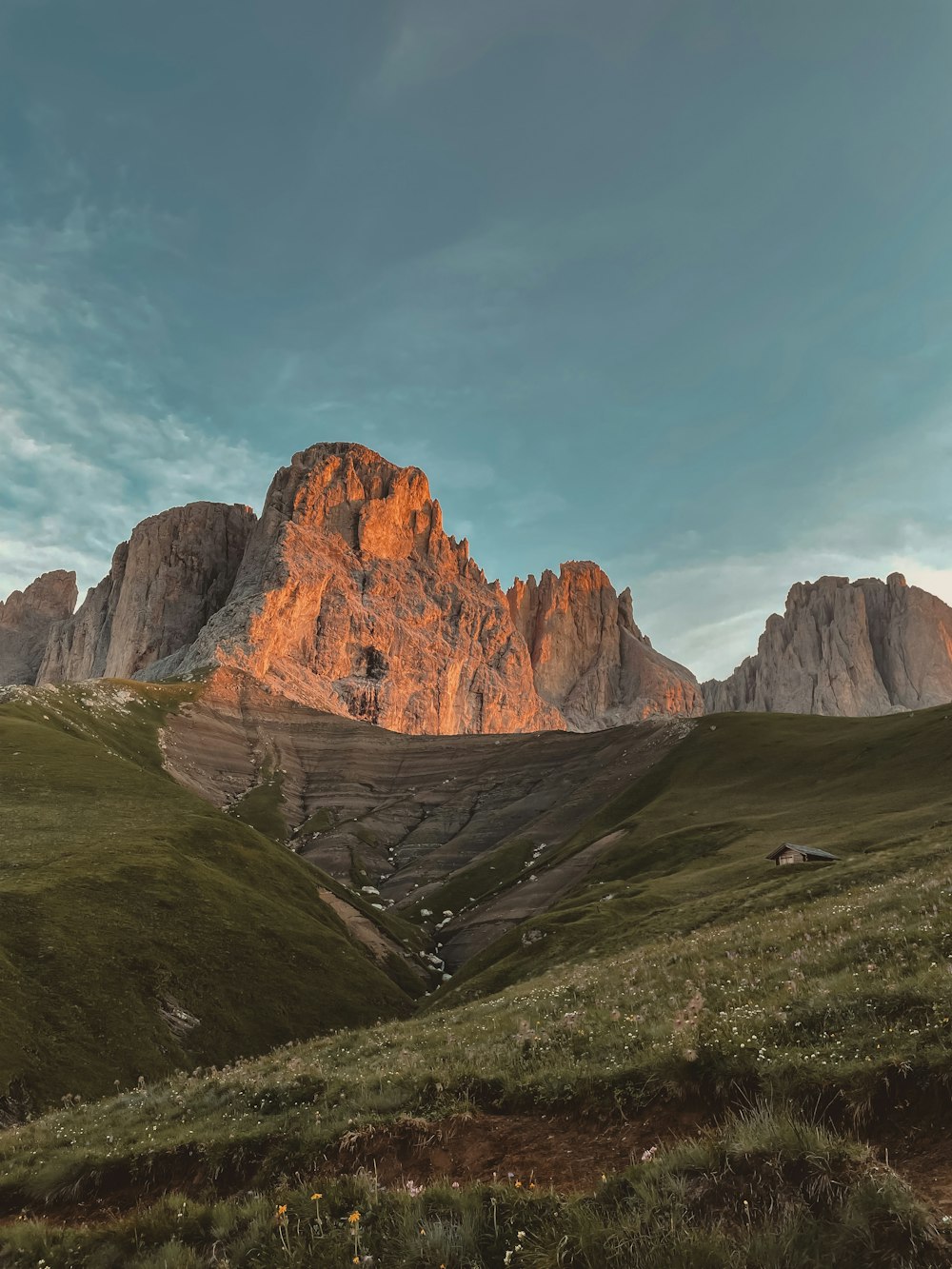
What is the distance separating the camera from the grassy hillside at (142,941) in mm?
40938

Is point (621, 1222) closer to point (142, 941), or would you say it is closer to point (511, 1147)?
point (511, 1147)

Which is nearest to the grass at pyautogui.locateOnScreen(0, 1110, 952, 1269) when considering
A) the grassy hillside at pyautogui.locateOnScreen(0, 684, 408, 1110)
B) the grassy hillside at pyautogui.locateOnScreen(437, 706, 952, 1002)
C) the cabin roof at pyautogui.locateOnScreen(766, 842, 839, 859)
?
the grassy hillside at pyautogui.locateOnScreen(437, 706, 952, 1002)

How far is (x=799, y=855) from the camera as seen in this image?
2010 inches

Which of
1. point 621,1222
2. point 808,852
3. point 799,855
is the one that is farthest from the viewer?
point 799,855

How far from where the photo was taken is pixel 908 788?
247 ft

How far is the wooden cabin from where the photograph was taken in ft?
161

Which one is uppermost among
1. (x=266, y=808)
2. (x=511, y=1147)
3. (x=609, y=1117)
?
(x=609, y=1117)

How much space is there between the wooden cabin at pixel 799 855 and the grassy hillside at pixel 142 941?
35.6 meters

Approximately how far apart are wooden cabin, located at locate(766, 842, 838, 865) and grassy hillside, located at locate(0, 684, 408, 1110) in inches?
1400

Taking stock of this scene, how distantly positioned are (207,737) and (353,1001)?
12565cm

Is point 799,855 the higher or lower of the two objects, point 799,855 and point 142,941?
the higher

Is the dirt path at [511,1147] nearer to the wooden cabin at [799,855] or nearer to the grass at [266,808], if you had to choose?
the wooden cabin at [799,855]

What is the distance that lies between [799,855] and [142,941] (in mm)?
47720

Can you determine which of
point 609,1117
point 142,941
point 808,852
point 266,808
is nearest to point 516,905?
point 808,852
